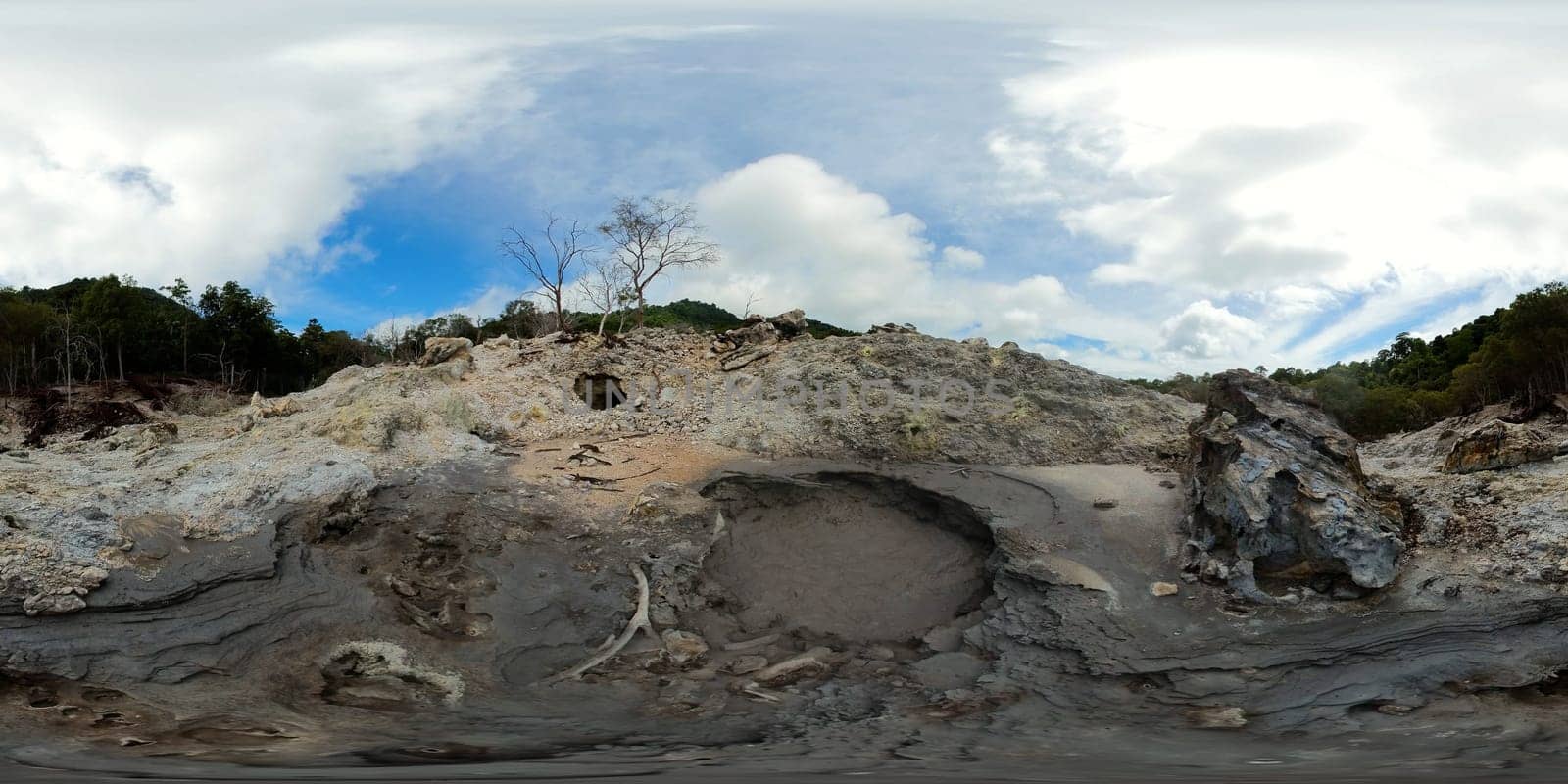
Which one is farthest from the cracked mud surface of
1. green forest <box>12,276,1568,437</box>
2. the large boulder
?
green forest <box>12,276,1568,437</box>

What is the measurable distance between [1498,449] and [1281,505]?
3.33 metres

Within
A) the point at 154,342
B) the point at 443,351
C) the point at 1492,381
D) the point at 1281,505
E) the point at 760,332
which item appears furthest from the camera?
the point at 154,342

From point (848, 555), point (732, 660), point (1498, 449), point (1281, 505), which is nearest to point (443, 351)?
point (848, 555)

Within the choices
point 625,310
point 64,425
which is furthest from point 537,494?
point 625,310

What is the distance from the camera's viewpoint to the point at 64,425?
20297mm

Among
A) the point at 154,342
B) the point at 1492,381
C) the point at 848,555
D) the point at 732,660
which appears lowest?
the point at 732,660

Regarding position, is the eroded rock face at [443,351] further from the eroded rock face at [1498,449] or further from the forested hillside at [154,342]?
the eroded rock face at [1498,449]

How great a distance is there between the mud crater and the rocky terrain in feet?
0.19

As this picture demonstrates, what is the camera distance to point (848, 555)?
12.1 m

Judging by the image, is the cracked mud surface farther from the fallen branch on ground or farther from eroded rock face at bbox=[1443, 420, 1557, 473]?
eroded rock face at bbox=[1443, 420, 1557, 473]

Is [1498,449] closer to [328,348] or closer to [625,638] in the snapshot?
[625,638]

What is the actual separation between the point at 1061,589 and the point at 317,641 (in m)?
8.00

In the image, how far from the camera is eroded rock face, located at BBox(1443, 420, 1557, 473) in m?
10.9

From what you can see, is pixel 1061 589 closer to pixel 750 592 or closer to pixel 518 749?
pixel 750 592
